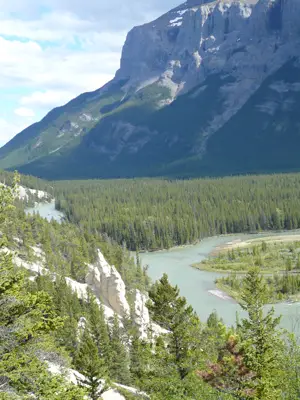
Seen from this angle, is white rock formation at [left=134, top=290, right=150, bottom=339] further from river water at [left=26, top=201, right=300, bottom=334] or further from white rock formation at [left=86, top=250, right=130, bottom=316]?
river water at [left=26, top=201, right=300, bottom=334]

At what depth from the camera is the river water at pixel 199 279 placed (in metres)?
91.7

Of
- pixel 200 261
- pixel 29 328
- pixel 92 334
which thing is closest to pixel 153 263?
pixel 200 261

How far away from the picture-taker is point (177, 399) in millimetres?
24859

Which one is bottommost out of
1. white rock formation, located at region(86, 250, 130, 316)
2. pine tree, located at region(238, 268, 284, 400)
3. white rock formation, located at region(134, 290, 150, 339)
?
white rock formation, located at region(134, 290, 150, 339)

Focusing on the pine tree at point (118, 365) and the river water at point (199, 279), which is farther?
the river water at point (199, 279)

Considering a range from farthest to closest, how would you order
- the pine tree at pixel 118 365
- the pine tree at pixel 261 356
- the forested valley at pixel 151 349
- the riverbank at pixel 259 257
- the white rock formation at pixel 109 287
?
the riverbank at pixel 259 257 → the white rock formation at pixel 109 287 → the pine tree at pixel 118 365 → the pine tree at pixel 261 356 → the forested valley at pixel 151 349

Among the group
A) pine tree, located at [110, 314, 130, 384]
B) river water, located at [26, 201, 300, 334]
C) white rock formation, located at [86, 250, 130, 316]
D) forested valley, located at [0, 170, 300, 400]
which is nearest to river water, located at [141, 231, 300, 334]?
river water, located at [26, 201, 300, 334]

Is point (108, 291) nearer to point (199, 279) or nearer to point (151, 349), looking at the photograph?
point (151, 349)

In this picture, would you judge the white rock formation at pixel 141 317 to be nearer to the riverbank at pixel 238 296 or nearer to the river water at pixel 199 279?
the river water at pixel 199 279

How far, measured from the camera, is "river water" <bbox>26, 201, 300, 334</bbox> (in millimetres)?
91688

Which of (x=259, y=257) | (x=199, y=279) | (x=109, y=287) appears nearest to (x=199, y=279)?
(x=199, y=279)

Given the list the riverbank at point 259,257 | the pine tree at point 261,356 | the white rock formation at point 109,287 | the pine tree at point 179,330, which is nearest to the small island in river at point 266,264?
the riverbank at point 259,257

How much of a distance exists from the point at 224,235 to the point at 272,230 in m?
21.1

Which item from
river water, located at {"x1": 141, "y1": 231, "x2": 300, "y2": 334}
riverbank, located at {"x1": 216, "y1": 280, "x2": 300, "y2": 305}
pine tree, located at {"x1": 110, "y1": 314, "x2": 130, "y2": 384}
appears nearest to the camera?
pine tree, located at {"x1": 110, "y1": 314, "x2": 130, "y2": 384}
